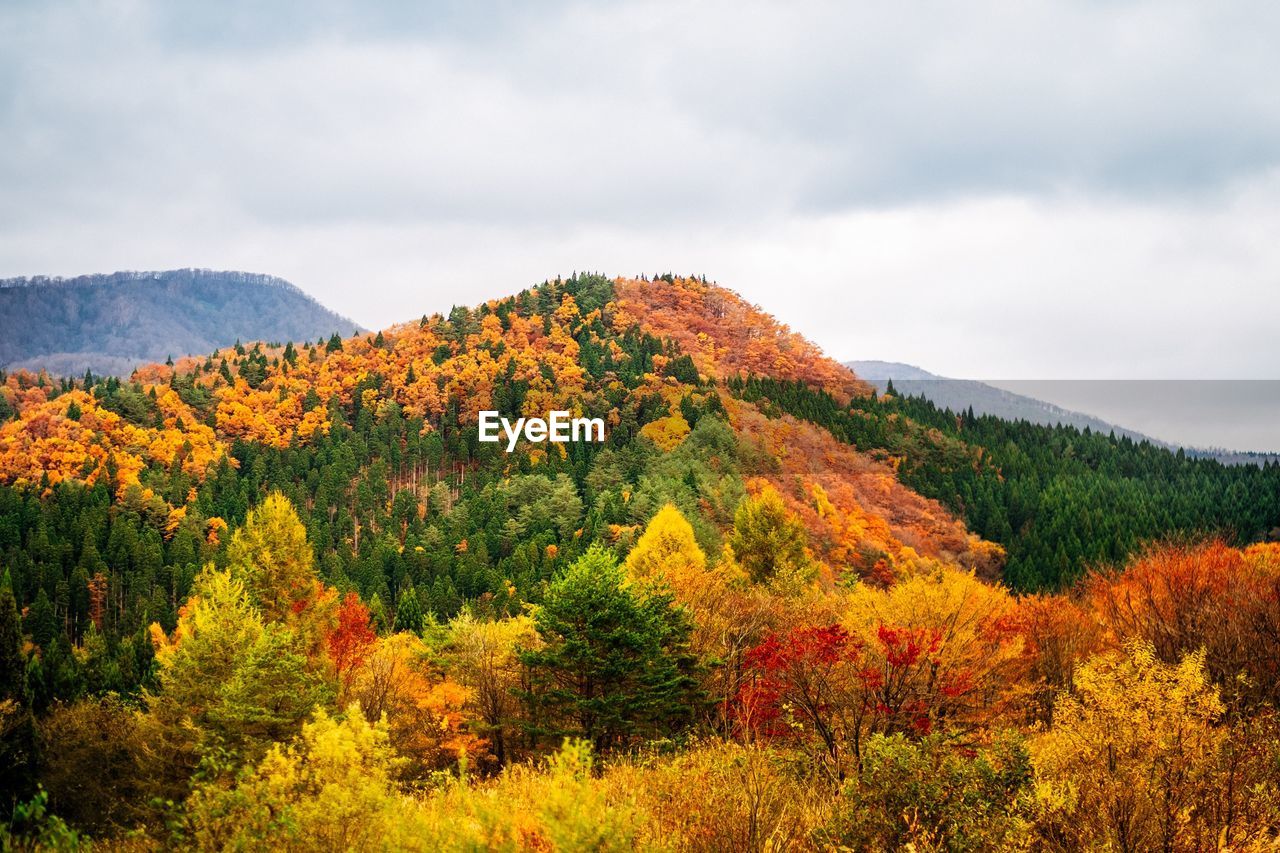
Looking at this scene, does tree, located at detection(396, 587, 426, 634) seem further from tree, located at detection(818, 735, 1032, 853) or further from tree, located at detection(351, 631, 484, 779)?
tree, located at detection(818, 735, 1032, 853)

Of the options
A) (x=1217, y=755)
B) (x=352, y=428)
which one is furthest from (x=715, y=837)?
(x=352, y=428)

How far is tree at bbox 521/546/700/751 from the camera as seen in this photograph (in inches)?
1166

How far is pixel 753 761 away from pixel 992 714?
65.8 feet

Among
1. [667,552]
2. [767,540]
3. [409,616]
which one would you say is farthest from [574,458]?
[667,552]

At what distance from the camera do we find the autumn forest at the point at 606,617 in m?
13.5

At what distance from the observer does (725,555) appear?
60.6 metres

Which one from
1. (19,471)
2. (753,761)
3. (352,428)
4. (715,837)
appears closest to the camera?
(715,837)

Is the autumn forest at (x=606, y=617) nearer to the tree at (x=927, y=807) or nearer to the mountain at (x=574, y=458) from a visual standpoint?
the tree at (x=927, y=807)

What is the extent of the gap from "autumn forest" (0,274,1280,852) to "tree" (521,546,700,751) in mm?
134

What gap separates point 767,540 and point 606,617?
26.8 metres

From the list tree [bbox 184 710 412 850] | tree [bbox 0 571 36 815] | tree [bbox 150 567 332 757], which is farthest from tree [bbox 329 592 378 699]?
tree [bbox 184 710 412 850]

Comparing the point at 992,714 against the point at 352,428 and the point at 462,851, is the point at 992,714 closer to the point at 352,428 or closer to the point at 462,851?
the point at 462,851

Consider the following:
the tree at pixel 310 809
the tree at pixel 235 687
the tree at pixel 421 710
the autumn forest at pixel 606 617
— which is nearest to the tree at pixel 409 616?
the autumn forest at pixel 606 617

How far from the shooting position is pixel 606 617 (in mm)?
30312
